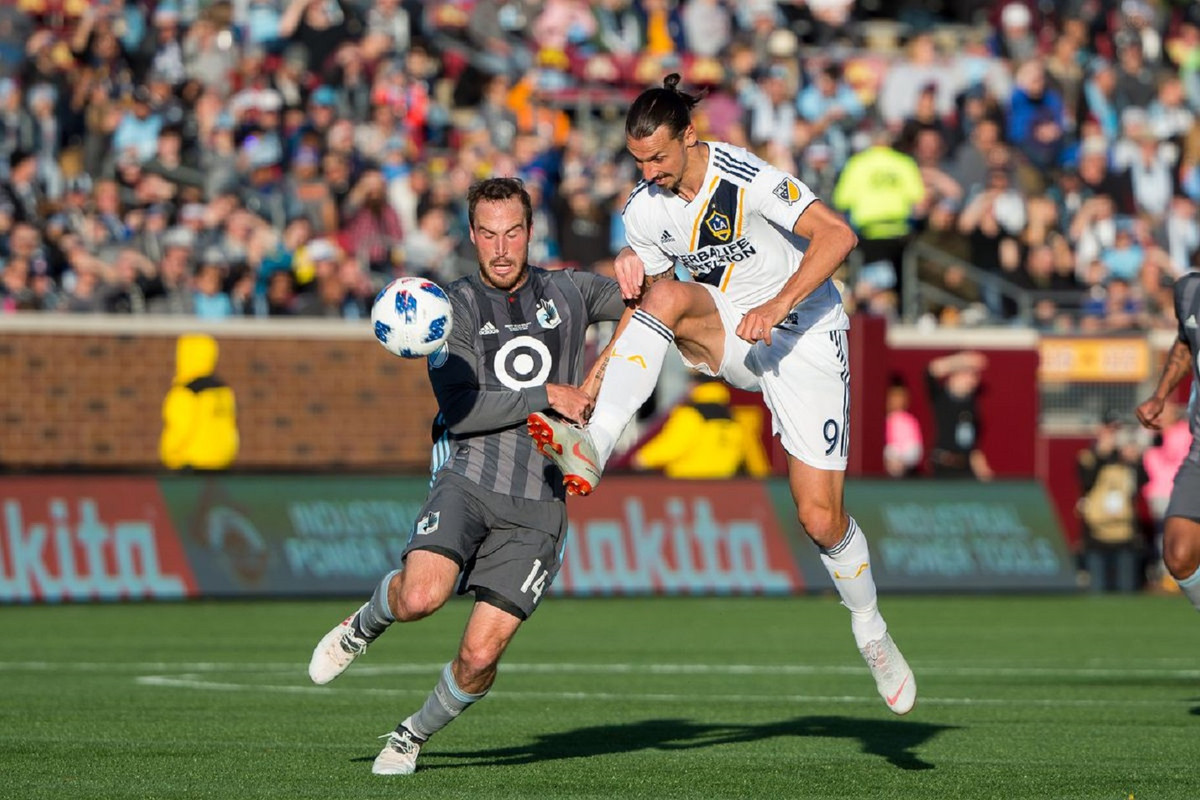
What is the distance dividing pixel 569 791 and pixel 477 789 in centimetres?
38

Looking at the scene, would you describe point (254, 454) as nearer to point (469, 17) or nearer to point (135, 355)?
point (135, 355)

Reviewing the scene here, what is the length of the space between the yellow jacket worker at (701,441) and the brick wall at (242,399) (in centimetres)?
256

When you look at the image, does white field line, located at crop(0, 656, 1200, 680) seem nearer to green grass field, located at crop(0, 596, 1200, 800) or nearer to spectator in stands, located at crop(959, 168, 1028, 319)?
green grass field, located at crop(0, 596, 1200, 800)

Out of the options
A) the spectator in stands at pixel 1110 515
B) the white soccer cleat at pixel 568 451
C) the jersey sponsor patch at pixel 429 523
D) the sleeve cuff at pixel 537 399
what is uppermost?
the sleeve cuff at pixel 537 399

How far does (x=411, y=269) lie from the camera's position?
2389cm

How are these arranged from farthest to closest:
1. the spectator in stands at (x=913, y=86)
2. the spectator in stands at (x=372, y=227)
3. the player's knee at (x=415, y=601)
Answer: the spectator in stands at (x=913, y=86)
the spectator in stands at (x=372, y=227)
the player's knee at (x=415, y=601)

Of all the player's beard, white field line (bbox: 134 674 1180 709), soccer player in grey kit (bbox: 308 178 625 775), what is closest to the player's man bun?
soccer player in grey kit (bbox: 308 178 625 775)

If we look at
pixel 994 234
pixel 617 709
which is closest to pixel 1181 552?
pixel 617 709

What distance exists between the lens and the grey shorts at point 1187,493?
462 inches

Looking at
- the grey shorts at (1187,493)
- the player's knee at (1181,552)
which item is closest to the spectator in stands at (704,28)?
the grey shorts at (1187,493)

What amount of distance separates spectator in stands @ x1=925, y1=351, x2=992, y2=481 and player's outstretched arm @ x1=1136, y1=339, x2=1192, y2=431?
12.3m

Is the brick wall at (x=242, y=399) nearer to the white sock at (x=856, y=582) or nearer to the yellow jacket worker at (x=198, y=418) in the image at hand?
the yellow jacket worker at (x=198, y=418)

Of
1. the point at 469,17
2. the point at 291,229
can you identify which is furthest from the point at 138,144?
the point at 469,17

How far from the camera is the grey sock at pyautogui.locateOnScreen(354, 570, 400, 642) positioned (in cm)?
914
